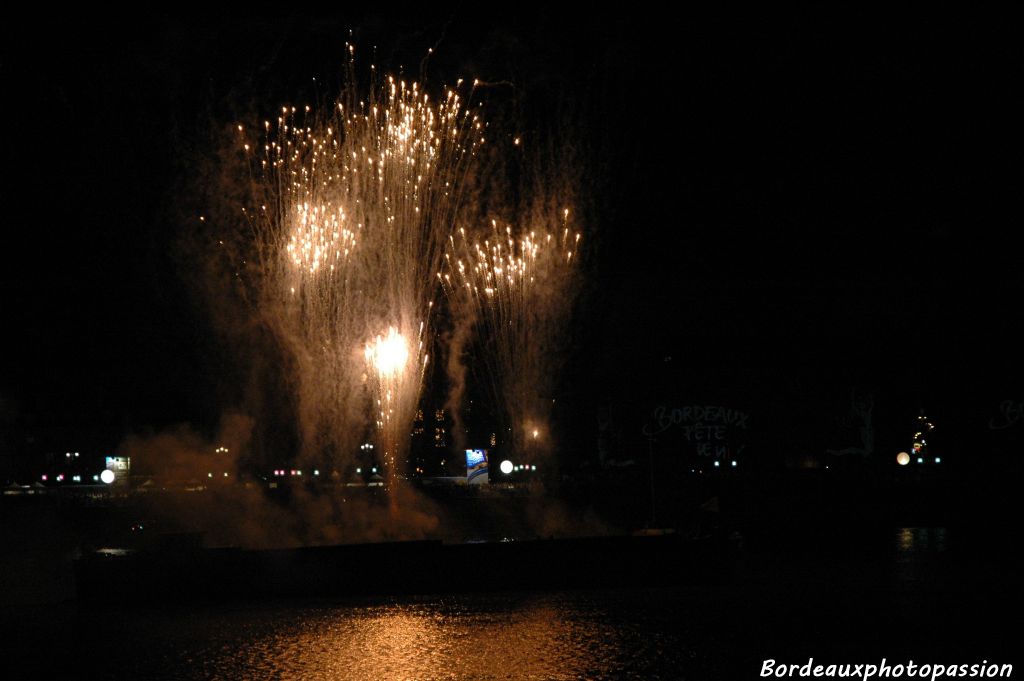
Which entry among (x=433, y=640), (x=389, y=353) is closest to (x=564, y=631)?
(x=433, y=640)

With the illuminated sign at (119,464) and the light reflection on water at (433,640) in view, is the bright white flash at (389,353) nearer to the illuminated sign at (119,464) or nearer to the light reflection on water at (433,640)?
the light reflection on water at (433,640)

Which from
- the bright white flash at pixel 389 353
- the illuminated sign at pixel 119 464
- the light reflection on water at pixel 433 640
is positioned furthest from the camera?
the illuminated sign at pixel 119 464

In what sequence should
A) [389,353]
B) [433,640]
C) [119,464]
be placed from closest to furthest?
1. [433,640]
2. [389,353]
3. [119,464]

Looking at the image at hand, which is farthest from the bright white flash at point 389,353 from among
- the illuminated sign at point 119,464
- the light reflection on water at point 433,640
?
the illuminated sign at point 119,464

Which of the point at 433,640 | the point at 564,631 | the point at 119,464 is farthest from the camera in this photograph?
the point at 119,464

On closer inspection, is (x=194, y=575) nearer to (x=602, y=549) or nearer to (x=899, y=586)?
(x=602, y=549)

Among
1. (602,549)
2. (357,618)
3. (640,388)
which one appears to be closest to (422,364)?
(602,549)

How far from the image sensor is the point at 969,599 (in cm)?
1180

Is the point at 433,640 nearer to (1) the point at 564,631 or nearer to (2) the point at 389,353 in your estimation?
(1) the point at 564,631

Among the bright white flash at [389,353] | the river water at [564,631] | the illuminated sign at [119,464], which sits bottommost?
the river water at [564,631]

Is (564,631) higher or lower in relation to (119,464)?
lower

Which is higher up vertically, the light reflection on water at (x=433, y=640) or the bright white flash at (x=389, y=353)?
the bright white flash at (x=389, y=353)

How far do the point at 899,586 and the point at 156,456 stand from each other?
93.0 feet

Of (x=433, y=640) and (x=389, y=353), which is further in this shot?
(x=389, y=353)
